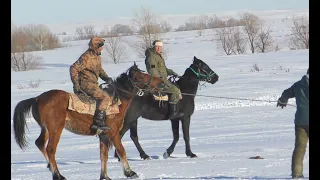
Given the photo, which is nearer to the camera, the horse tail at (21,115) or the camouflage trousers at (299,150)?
the camouflage trousers at (299,150)

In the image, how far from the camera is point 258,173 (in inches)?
365

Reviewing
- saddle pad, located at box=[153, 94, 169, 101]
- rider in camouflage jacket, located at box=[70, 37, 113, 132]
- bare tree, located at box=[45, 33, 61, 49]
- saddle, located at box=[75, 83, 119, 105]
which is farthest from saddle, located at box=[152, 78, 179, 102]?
bare tree, located at box=[45, 33, 61, 49]

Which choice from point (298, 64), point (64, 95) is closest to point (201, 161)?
point (64, 95)

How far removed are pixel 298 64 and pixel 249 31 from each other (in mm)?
30561

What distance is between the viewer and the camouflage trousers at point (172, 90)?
1245 cm

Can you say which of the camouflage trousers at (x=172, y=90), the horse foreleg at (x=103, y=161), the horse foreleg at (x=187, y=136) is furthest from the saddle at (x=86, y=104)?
the horse foreleg at (x=187, y=136)

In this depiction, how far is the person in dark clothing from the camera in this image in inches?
324

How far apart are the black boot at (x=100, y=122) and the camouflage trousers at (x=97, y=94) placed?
Result: 0.08 metres

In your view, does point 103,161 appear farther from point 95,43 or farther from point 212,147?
point 212,147

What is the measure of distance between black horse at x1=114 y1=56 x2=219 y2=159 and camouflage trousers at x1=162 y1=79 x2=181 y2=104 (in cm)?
19

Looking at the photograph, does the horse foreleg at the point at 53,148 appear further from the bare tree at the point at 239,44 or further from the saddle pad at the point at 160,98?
the bare tree at the point at 239,44

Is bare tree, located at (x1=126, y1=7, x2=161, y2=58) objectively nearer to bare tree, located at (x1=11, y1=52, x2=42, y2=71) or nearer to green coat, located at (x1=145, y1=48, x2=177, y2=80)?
bare tree, located at (x1=11, y1=52, x2=42, y2=71)

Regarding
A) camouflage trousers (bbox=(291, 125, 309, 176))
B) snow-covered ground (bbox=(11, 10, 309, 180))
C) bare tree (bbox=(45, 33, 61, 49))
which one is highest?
bare tree (bbox=(45, 33, 61, 49))

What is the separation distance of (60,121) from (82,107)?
0.40 m
